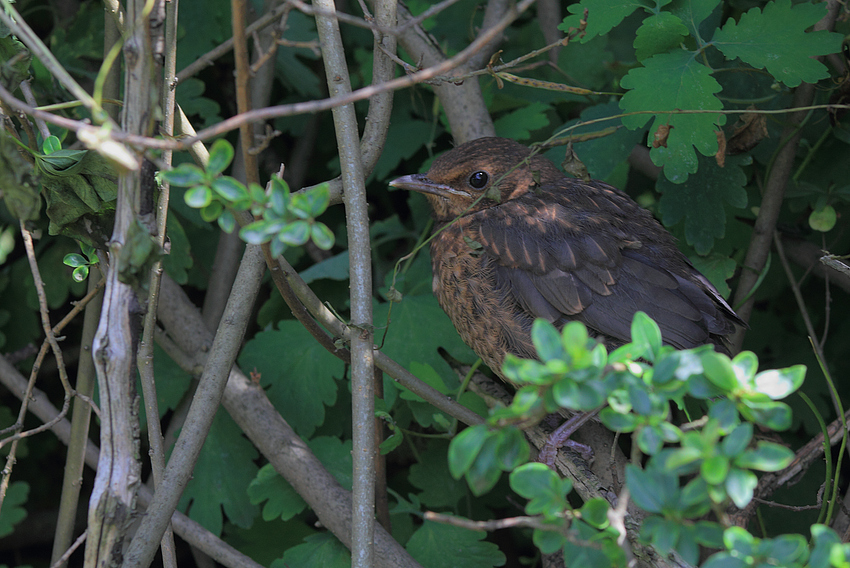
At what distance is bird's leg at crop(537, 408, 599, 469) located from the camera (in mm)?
2217

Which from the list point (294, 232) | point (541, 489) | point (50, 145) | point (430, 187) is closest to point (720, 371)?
point (541, 489)

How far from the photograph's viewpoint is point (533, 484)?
1.07 m

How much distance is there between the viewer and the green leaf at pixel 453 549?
2.26 meters

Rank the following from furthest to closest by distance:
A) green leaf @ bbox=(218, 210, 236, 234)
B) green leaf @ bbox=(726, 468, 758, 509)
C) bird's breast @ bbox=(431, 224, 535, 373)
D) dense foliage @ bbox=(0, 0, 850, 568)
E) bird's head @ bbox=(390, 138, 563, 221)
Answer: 1. bird's head @ bbox=(390, 138, 563, 221)
2. bird's breast @ bbox=(431, 224, 535, 373)
3. green leaf @ bbox=(218, 210, 236, 234)
4. dense foliage @ bbox=(0, 0, 850, 568)
5. green leaf @ bbox=(726, 468, 758, 509)

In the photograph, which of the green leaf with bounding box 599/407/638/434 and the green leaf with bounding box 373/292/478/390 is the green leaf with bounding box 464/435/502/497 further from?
the green leaf with bounding box 373/292/478/390

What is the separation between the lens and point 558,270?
233cm

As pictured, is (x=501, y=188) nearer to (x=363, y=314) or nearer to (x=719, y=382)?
(x=363, y=314)

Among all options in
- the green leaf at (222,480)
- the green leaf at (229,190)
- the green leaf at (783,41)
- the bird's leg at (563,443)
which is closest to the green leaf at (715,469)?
the green leaf at (229,190)

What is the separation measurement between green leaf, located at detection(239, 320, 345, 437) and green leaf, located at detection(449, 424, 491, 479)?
1.59m

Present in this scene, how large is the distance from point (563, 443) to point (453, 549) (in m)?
0.50

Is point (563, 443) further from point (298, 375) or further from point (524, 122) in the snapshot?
point (524, 122)

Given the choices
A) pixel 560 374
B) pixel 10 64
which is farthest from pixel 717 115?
pixel 10 64

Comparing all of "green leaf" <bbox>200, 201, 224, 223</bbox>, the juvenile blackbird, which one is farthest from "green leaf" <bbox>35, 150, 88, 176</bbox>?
the juvenile blackbird

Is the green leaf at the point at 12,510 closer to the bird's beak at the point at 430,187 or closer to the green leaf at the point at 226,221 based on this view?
the bird's beak at the point at 430,187
